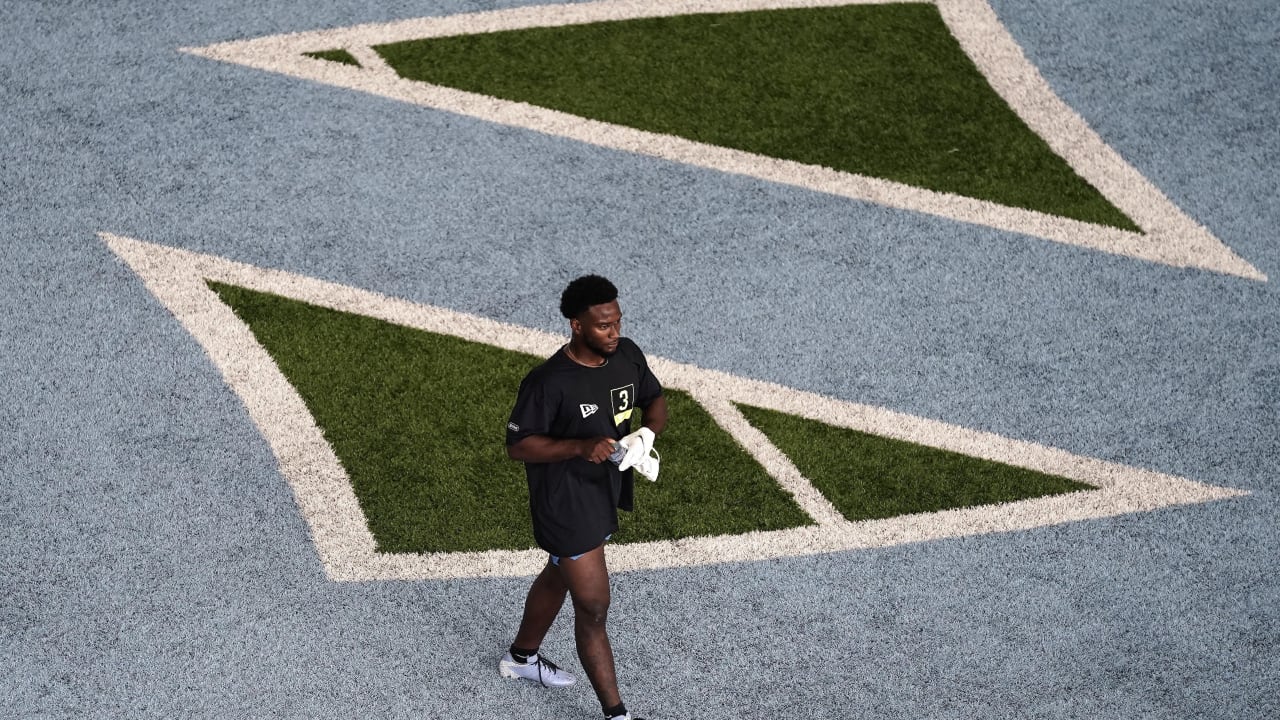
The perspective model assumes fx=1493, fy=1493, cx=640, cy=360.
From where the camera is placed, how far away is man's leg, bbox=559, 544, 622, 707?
5305 mm

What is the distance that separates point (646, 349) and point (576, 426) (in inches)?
87.8

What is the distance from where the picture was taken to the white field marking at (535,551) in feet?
20.8

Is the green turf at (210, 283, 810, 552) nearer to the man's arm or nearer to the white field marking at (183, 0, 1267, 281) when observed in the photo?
the man's arm

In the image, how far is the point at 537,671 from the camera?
580cm

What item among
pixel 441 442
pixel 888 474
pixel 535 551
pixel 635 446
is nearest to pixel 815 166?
pixel 888 474

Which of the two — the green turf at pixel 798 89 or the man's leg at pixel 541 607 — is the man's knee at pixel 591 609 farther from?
the green turf at pixel 798 89

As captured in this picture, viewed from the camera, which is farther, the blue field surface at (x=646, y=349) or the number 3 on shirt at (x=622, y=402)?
the blue field surface at (x=646, y=349)

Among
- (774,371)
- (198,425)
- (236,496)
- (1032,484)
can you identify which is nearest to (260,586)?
(236,496)

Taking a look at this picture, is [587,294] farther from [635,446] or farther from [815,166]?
[815,166]

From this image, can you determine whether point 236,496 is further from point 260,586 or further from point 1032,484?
point 1032,484

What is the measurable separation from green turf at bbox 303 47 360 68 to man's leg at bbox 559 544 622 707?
15.6ft

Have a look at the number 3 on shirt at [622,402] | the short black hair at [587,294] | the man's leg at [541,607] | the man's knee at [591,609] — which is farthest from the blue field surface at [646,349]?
the short black hair at [587,294]

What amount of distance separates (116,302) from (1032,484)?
4.52m

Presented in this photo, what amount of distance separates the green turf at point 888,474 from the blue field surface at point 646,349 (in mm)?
254
